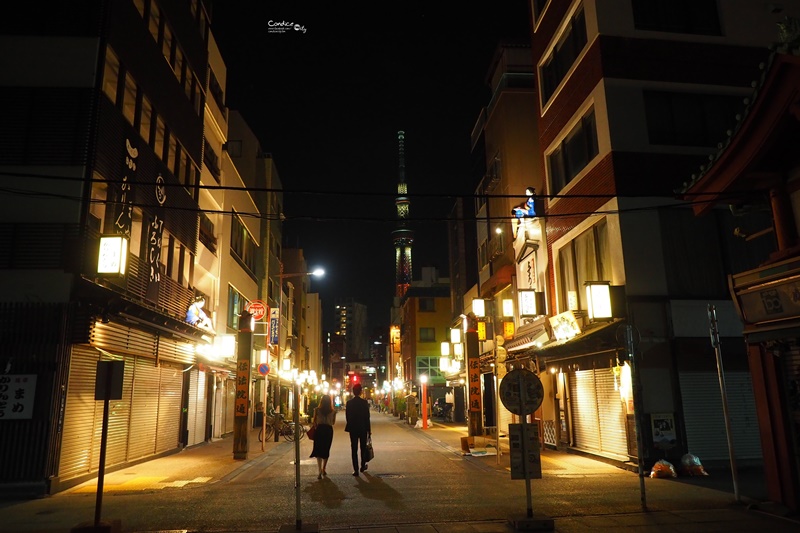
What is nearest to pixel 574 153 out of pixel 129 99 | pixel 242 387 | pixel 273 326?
pixel 242 387

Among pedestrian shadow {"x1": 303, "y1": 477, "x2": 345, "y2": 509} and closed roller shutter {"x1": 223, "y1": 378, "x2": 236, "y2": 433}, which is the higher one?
closed roller shutter {"x1": 223, "y1": 378, "x2": 236, "y2": 433}

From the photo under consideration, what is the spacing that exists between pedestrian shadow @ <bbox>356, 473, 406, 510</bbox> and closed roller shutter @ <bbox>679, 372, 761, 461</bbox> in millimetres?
8037

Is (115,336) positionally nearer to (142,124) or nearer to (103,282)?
(103,282)

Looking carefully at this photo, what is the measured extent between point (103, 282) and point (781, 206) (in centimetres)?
1540

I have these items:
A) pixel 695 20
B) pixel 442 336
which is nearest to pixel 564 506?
pixel 695 20

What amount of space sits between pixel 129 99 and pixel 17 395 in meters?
9.26

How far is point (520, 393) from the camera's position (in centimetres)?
922

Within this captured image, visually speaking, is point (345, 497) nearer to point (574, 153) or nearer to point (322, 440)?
point (322, 440)

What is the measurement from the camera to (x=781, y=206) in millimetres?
9961

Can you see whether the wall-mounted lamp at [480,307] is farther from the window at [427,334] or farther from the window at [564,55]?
the window at [427,334]

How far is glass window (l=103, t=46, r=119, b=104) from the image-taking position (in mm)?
15258

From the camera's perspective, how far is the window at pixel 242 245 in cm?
3093

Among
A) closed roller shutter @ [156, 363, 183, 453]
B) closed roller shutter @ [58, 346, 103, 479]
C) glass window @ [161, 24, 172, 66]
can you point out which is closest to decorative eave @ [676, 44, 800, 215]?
closed roller shutter @ [58, 346, 103, 479]

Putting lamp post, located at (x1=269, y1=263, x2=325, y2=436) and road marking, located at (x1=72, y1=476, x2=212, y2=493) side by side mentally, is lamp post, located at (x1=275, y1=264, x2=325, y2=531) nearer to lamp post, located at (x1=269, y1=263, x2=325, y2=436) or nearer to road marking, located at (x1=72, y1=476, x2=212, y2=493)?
lamp post, located at (x1=269, y1=263, x2=325, y2=436)
